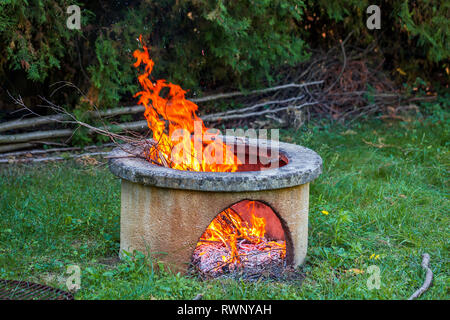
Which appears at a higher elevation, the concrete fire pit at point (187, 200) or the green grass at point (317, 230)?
the concrete fire pit at point (187, 200)

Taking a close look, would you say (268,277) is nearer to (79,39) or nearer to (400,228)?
(400,228)

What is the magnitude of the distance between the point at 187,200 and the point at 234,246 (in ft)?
2.08

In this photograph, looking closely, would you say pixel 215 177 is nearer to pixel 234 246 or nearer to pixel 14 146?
pixel 234 246

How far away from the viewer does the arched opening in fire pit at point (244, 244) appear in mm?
3145

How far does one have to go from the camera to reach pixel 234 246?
3.28m

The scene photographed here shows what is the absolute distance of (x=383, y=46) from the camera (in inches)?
296

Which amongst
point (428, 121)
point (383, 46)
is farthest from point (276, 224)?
point (383, 46)

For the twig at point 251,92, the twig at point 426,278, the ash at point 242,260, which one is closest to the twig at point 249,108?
the twig at point 251,92

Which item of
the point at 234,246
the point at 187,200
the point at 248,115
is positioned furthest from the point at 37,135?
the point at 187,200

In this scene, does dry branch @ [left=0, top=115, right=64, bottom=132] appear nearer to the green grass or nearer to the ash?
the green grass

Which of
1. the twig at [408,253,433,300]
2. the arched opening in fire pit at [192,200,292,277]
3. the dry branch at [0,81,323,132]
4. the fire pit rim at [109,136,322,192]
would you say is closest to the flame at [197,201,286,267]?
the arched opening in fire pit at [192,200,292,277]

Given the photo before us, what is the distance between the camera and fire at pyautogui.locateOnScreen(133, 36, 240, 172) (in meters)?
3.29

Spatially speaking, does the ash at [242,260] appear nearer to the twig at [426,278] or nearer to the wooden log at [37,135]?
the twig at [426,278]
